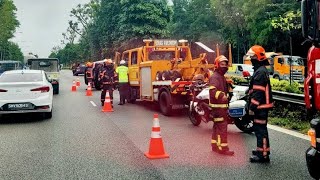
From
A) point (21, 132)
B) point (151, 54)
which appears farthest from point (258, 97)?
point (151, 54)

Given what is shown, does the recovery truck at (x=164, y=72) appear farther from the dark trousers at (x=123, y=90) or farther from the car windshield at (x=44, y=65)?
the car windshield at (x=44, y=65)

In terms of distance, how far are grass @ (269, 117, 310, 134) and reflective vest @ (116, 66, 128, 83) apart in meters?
6.61

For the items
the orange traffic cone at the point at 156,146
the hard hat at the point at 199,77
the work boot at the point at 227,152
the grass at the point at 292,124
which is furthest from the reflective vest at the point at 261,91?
the hard hat at the point at 199,77

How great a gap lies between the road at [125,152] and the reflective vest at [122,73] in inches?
165

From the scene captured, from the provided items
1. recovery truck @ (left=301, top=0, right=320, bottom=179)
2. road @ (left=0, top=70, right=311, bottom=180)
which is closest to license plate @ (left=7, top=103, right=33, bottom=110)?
road @ (left=0, top=70, right=311, bottom=180)

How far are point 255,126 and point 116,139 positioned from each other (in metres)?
3.28

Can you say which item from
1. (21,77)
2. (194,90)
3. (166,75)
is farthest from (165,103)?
(21,77)

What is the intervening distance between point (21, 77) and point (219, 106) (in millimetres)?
7238

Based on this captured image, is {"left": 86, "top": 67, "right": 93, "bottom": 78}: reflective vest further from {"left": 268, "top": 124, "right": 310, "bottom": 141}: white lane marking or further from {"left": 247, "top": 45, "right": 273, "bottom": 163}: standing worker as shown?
→ {"left": 247, "top": 45, "right": 273, "bottom": 163}: standing worker

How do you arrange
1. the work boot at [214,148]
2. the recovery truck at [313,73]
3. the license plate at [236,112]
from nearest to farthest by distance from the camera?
the recovery truck at [313,73]
the work boot at [214,148]
the license plate at [236,112]

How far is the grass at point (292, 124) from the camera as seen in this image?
31.4 ft

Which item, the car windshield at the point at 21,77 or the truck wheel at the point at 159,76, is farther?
the truck wheel at the point at 159,76

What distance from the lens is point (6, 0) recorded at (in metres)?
61.4

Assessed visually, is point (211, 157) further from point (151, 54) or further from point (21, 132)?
point (151, 54)
